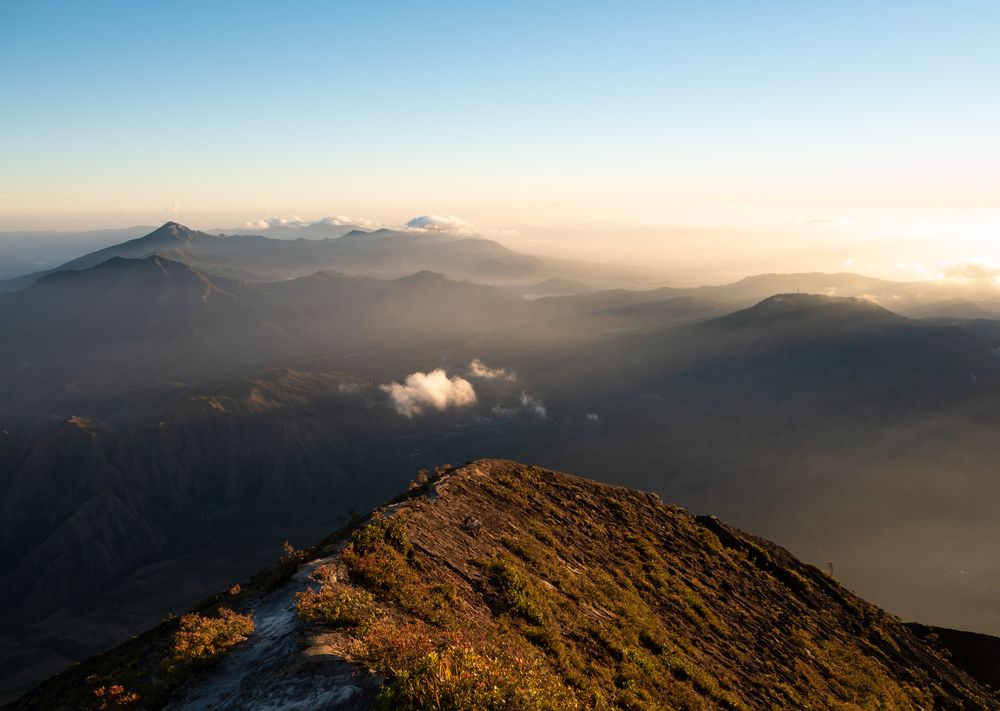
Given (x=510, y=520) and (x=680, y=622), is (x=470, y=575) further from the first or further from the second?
(x=680, y=622)

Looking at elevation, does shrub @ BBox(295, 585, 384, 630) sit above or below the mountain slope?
above

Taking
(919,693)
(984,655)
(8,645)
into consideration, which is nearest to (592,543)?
(919,693)

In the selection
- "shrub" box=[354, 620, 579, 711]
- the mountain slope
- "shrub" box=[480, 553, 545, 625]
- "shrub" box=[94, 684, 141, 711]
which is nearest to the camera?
"shrub" box=[354, 620, 579, 711]

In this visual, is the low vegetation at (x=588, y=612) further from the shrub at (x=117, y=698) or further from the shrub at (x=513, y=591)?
the shrub at (x=117, y=698)

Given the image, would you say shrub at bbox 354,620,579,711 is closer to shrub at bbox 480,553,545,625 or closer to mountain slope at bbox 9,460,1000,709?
mountain slope at bbox 9,460,1000,709

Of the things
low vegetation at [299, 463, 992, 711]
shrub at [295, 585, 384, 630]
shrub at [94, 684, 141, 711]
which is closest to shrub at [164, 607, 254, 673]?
shrub at [94, 684, 141, 711]

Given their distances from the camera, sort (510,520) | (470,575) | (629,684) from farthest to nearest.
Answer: (510,520), (470,575), (629,684)
